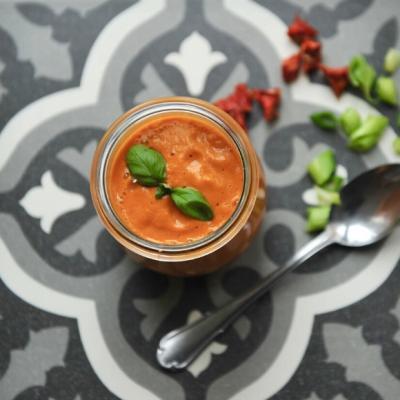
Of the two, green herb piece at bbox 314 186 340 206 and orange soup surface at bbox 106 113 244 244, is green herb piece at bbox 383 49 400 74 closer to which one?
green herb piece at bbox 314 186 340 206

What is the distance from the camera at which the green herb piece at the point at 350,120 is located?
1.22 metres

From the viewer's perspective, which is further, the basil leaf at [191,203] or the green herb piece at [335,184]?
the green herb piece at [335,184]

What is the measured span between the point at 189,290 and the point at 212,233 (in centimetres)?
22

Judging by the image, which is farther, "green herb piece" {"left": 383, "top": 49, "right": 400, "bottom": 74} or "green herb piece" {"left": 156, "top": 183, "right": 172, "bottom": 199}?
"green herb piece" {"left": 383, "top": 49, "right": 400, "bottom": 74}

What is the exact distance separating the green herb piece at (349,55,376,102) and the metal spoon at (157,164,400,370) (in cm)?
15

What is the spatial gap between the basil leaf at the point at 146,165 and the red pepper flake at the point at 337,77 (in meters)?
0.39

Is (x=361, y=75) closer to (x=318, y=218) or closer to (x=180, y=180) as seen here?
(x=318, y=218)

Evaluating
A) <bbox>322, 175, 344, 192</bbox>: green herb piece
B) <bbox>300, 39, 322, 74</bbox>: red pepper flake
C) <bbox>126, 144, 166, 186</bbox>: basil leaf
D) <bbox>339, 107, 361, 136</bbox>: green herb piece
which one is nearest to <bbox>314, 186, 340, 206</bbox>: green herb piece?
<bbox>322, 175, 344, 192</bbox>: green herb piece

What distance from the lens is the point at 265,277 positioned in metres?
1.19

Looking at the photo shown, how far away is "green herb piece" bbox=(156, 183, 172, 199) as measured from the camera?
3.34ft

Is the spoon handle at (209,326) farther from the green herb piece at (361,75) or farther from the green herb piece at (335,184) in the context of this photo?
the green herb piece at (361,75)

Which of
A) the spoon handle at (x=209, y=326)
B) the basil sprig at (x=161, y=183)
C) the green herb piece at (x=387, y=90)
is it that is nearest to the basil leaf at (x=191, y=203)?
the basil sprig at (x=161, y=183)

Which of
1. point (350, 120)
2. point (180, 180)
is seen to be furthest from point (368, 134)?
point (180, 180)

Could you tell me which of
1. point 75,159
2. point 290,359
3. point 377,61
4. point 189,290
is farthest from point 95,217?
point 377,61
